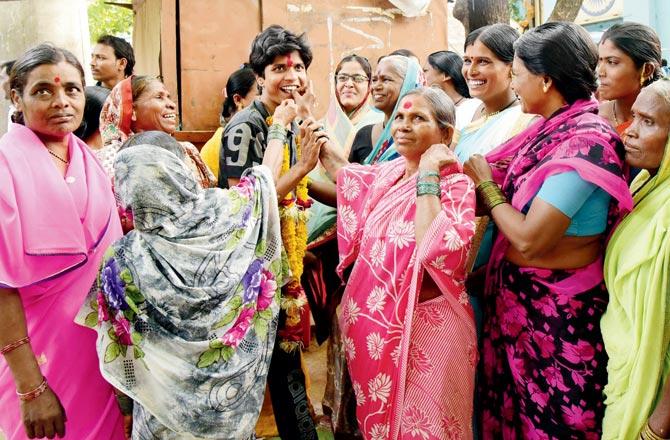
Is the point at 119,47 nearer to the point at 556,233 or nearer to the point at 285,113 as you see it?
the point at 285,113

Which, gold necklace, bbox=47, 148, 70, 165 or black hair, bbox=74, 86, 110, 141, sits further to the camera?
black hair, bbox=74, 86, 110, 141

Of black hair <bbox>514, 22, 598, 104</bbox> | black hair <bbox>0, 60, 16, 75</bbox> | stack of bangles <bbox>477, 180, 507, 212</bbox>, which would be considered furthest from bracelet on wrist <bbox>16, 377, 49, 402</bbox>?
black hair <bbox>514, 22, 598, 104</bbox>

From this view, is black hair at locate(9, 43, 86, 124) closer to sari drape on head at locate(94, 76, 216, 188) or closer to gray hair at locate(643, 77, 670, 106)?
sari drape on head at locate(94, 76, 216, 188)

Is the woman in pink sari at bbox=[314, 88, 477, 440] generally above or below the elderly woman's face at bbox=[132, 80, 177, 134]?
below

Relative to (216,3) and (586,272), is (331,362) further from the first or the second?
(216,3)

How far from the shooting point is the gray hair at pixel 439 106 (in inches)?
110

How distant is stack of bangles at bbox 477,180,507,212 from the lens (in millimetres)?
2557

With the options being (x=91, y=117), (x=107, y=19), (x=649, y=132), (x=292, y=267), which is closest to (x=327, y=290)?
(x=292, y=267)

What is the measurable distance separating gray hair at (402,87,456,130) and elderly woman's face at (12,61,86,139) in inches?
58.1

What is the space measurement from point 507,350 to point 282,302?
3.49ft

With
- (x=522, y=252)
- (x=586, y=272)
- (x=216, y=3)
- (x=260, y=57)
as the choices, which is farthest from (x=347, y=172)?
(x=216, y=3)

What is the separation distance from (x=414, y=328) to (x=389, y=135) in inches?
54.2

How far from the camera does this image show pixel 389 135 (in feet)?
11.8

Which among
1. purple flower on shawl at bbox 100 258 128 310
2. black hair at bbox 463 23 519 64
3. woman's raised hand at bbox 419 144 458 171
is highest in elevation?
black hair at bbox 463 23 519 64
